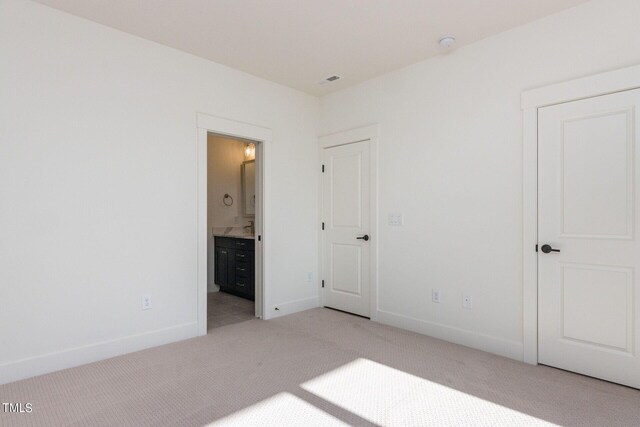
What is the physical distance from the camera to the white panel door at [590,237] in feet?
7.84

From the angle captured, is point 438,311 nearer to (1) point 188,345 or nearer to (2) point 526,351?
(2) point 526,351

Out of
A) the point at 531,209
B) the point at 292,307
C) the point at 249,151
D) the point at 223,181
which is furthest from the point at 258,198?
the point at 531,209

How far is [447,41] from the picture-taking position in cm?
307

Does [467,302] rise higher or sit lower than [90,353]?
higher

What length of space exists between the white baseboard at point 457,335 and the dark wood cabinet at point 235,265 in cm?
186

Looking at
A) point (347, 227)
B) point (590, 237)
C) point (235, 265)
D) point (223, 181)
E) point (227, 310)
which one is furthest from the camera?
point (223, 181)

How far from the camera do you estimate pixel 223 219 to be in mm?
5816

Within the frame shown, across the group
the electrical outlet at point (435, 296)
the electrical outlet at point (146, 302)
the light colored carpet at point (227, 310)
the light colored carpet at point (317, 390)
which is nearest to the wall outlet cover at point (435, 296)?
the electrical outlet at point (435, 296)

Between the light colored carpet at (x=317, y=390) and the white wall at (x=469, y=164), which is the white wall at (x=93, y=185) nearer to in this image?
the light colored carpet at (x=317, y=390)

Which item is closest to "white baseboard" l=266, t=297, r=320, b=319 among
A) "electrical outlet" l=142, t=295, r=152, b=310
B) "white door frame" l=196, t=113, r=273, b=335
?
"white door frame" l=196, t=113, r=273, b=335

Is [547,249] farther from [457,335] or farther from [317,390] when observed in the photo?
[317,390]

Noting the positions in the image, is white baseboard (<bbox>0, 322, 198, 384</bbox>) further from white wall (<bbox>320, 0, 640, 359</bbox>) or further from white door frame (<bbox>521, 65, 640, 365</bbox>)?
white door frame (<bbox>521, 65, 640, 365</bbox>)

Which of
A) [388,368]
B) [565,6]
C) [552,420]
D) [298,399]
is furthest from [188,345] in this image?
[565,6]

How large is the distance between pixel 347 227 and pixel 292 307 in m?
1.17
